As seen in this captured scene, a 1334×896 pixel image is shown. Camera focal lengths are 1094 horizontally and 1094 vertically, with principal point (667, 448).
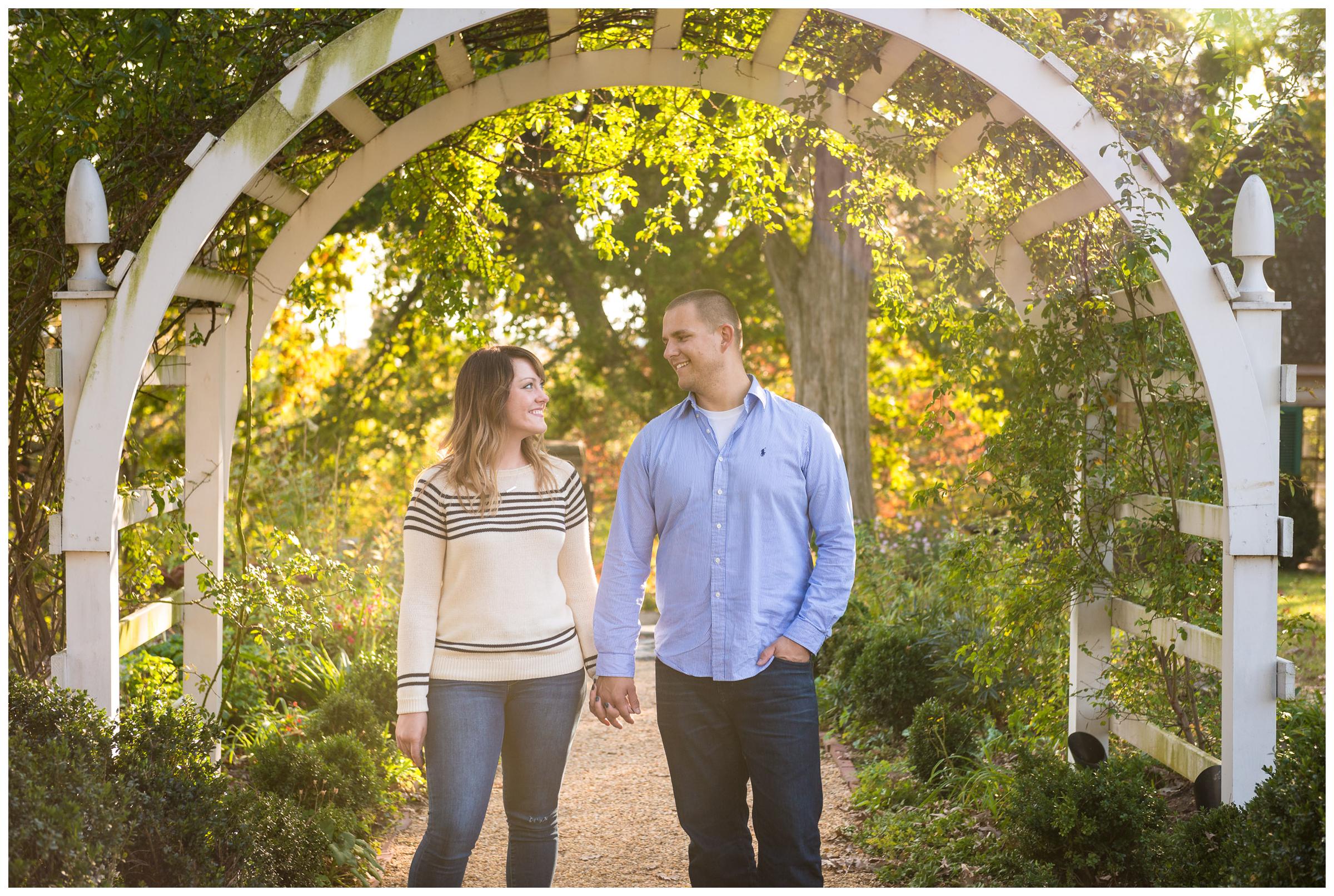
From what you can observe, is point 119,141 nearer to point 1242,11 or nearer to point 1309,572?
point 1242,11

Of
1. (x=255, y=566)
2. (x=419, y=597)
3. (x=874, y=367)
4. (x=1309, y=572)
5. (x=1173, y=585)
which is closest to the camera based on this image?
(x=419, y=597)

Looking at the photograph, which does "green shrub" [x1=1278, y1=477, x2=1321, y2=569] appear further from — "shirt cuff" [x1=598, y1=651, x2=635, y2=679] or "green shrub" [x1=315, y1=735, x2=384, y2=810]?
"shirt cuff" [x1=598, y1=651, x2=635, y2=679]

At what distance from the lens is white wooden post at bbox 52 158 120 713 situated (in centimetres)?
308

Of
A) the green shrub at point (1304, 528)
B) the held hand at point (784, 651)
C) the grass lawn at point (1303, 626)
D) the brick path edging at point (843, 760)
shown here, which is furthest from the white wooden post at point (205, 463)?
the green shrub at point (1304, 528)

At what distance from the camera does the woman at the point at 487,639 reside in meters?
2.60

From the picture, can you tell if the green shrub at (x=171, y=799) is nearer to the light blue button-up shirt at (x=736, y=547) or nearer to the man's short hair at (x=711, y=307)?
the light blue button-up shirt at (x=736, y=547)

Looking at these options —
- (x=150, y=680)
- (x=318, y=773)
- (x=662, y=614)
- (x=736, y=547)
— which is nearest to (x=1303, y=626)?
(x=736, y=547)

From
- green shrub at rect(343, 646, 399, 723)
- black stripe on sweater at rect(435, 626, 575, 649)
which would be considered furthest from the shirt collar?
green shrub at rect(343, 646, 399, 723)

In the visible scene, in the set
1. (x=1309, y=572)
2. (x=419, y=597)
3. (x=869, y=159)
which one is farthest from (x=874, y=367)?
(x=419, y=597)

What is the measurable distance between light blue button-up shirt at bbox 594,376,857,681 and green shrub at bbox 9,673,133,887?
4.00 feet

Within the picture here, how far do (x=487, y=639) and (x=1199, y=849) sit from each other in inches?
77.0

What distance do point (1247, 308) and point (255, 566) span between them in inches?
125

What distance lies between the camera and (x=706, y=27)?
13.1 ft

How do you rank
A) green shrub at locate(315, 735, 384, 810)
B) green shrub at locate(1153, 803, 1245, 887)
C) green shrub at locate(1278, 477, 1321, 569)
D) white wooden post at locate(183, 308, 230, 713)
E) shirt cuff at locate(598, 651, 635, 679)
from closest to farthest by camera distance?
shirt cuff at locate(598, 651, 635, 679) → green shrub at locate(1153, 803, 1245, 887) → green shrub at locate(315, 735, 384, 810) → white wooden post at locate(183, 308, 230, 713) → green shrub at locate(1278, 477, 1321, 569)
